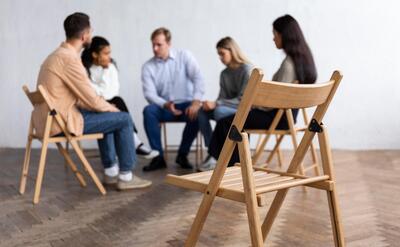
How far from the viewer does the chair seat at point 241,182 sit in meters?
1.81

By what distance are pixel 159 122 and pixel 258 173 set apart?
280 centimetres

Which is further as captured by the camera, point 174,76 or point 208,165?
point 174,76

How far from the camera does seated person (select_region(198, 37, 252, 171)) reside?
4.33 meters

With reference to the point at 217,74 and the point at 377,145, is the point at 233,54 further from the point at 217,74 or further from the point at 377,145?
the point at 377,145

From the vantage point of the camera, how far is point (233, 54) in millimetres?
4422

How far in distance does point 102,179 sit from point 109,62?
1.15 meters

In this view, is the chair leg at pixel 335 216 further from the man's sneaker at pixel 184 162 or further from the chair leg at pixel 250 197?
the man's sneaker at pixel 184 162

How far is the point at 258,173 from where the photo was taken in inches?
84.0

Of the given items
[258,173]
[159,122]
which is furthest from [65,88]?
[258,173]

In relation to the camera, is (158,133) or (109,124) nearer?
(109,124)

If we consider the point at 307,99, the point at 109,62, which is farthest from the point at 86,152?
the point at 307,99

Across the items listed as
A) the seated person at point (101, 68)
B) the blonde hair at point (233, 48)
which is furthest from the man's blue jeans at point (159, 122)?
the blonde hair at point (233, 48)

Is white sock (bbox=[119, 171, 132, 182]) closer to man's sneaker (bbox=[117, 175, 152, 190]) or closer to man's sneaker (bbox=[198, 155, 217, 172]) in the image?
man's sneaker (bbox=[117, 175, 152, 190])

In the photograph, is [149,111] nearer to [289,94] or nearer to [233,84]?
[233,84]
